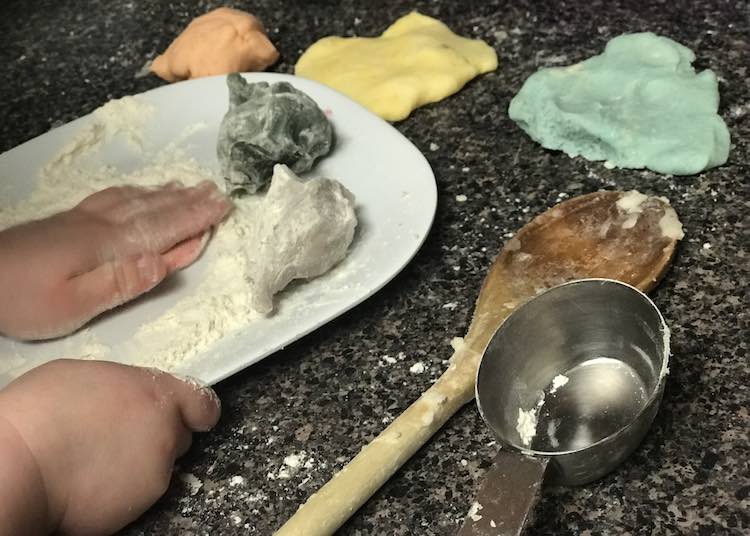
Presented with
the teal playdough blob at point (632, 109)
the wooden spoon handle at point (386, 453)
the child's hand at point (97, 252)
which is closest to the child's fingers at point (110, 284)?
the child's hand at point (97, 252)

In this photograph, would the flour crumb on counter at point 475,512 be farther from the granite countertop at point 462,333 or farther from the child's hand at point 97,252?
the child's hand at point 97,252

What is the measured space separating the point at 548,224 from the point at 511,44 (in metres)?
0.32

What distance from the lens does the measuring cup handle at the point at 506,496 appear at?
0.52 meters

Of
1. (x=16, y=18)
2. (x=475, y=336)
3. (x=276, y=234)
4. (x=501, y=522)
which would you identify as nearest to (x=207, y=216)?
(x=276, y=234)

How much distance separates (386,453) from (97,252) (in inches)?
11.6

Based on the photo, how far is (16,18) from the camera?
3.90 ft

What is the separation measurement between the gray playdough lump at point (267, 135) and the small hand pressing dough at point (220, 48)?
0.16 m

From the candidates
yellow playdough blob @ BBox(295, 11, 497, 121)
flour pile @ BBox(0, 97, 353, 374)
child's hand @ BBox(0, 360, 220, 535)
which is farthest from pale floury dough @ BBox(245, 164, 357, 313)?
yellow playdough blob @ BBox(295, 11, 497, 121)

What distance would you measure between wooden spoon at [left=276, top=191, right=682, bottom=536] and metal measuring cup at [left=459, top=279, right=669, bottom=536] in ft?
0.09

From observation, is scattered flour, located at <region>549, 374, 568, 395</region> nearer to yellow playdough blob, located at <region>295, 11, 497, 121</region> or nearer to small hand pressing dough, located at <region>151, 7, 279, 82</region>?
yellow playdough blob, located at <region>295, 11, 497, 121</region>

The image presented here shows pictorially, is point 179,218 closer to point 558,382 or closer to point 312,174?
point 312,174

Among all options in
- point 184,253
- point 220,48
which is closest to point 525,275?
point 184,253

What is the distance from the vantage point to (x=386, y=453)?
587 millimetres

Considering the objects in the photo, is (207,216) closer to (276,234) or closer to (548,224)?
(276,234)
